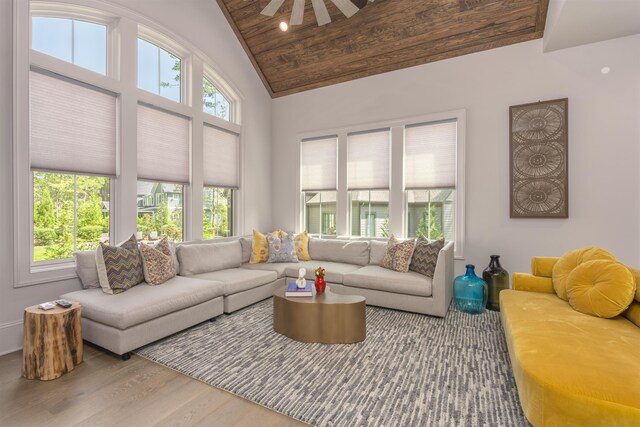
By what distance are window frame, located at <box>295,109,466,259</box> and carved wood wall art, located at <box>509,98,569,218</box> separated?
0.60 metres

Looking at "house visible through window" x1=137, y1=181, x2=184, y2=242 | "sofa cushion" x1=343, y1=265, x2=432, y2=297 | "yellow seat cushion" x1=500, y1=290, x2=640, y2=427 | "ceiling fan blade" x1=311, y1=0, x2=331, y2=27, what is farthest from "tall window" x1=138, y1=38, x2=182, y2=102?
"yellow seat cushion" x1=500, y1=290, x2=640, y2=427

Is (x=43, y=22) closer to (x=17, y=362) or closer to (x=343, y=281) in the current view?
(x=17, y=362)

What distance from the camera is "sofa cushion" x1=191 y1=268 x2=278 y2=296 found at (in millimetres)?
3566

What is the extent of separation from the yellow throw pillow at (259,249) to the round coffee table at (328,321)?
1884 millimetres

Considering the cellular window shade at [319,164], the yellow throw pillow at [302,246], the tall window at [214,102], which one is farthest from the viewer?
the cellular window shade at [319,164]

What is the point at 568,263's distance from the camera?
2.83 m

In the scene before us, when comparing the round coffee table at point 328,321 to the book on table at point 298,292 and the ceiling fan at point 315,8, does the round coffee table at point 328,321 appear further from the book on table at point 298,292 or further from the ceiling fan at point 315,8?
the ceiling fan at point 315,8

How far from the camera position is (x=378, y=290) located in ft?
12.5

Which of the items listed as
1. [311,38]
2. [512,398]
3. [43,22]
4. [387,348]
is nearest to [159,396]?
[387,348]

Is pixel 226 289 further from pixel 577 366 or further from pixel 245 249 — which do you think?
pixel 577 366

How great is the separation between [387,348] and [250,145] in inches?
158

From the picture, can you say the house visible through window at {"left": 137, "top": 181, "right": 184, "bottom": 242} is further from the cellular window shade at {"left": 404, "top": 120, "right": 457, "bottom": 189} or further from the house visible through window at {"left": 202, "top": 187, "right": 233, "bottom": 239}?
the cellular window shade at {"left": 404, "top": 120, "right": 457, "bottom": 189}

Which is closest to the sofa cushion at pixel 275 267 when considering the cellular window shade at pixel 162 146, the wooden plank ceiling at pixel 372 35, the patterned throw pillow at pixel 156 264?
the patterned throw pillow at pixel 156 264

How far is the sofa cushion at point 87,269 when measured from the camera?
9.91ft
